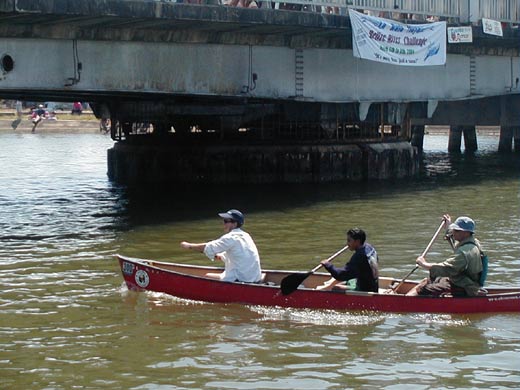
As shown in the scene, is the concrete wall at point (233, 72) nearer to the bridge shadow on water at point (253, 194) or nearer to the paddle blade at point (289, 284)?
the bridge shadow on water at point (253, 194)

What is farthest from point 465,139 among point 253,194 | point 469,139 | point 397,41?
point 253,194

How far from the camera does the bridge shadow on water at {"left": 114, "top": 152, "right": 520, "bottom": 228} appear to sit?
27125mm

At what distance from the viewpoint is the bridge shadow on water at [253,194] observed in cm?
2712

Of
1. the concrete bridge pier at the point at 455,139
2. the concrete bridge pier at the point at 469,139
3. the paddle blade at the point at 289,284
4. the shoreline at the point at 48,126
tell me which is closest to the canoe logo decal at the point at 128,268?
the paddle blade at the point at 289,284

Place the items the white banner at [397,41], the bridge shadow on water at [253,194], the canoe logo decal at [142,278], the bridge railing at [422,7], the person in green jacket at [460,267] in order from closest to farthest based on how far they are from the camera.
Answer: the person in green jacket at [460,267]
the canoe logo decal at [142,278]
the bridge shadow on water at [253,194]
the bridge railing at [422,7]
the white banner at [397,41]

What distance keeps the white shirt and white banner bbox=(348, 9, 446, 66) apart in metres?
13.6

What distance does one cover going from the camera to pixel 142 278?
54.2 feet

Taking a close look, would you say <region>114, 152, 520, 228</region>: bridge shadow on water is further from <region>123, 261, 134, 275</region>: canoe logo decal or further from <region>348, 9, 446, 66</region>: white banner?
<region>123, 261, 134, 275</region>: canoe logo decal

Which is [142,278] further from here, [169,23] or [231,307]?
[169,23]

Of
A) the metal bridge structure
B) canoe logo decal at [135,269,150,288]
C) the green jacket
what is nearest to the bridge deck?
the metal bridge structure

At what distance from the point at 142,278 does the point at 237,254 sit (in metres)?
1.54

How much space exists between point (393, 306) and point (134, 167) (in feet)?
69.1

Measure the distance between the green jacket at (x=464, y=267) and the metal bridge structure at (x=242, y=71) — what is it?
1022 cm

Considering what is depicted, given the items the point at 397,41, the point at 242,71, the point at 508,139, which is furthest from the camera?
the point at 508,139
